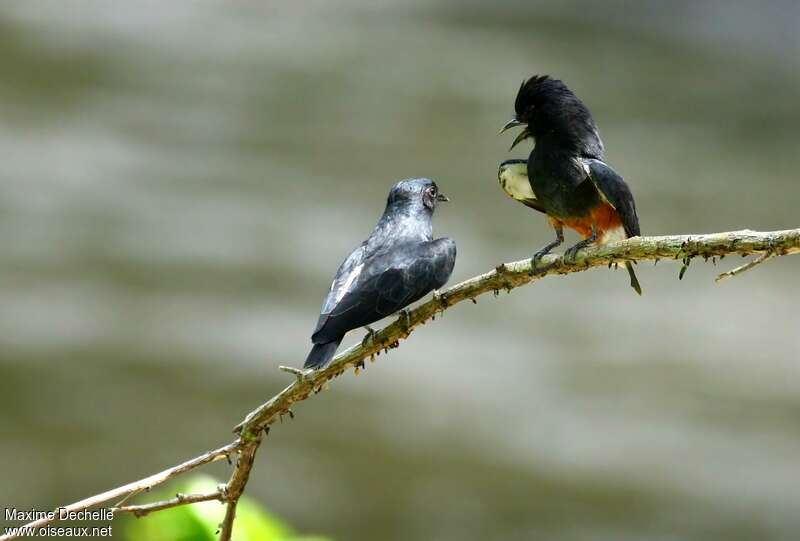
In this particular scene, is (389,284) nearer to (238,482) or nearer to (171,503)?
(238,482)

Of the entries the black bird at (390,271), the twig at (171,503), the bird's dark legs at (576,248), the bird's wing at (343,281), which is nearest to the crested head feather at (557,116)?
the bird's dark legs at (576,248)

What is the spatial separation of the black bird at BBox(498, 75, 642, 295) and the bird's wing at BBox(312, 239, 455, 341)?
0.34 metres

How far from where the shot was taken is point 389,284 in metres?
2.90

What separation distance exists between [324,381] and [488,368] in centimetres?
619

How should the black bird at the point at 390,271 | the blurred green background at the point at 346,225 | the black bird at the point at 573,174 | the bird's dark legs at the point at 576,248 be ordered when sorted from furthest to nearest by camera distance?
the blurred green background at the point at 346,225, the black bird at the point at 573,174, the black bird at the point at 390,271, the bird's dark legs at the point at 576,248

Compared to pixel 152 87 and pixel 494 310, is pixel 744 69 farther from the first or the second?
pixel 152 87

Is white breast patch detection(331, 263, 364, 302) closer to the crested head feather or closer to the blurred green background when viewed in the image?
the crested head feather

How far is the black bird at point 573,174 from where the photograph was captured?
3033mm

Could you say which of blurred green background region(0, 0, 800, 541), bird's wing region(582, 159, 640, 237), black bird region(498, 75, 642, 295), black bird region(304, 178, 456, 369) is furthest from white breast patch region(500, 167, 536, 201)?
blurred green background region(0, 0, 800, 541)

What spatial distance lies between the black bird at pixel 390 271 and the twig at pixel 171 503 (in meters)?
0.41

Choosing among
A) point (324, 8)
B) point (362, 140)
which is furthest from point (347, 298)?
point (324, 8)

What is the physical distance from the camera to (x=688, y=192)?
344 inches

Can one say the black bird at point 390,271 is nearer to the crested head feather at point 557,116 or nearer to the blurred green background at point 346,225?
the crested head feather at point 557,116

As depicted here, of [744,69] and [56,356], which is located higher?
[744,69]
